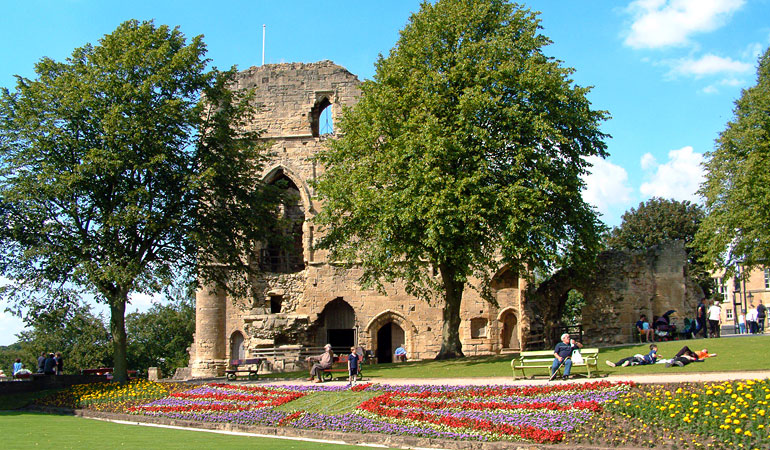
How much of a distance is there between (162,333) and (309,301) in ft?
116

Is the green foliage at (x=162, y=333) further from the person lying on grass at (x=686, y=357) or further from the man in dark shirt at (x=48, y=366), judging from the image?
the person lying on grass at (x=686, y=357)

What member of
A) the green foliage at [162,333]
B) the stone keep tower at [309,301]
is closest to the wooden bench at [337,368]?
the stone keep tower at [309,301]

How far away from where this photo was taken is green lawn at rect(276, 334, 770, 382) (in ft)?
51.0

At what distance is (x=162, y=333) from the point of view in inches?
2474

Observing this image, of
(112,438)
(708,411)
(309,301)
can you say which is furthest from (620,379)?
(309,301)

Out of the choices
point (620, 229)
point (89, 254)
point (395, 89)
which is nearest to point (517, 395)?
point (395, 89)

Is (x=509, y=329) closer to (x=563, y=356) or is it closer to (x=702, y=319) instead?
(x=702, y=319)

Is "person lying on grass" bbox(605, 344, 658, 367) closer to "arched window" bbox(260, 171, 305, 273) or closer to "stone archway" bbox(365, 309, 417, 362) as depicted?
"stone archway" bbox(365, 309, 417, 362)

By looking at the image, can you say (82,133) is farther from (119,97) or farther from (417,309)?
(417,309)

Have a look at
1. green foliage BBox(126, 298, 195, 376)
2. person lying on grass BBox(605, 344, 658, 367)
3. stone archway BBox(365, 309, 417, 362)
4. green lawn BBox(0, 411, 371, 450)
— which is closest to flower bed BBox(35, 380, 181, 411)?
green lawn BBox(0, 411, 371, 450)

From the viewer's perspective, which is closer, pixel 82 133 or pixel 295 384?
pixel 295 384

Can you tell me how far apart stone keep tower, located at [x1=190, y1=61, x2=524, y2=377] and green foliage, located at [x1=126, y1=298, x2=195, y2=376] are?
29131mm

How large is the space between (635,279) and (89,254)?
19.8 metres

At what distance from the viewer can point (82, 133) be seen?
850 inches
